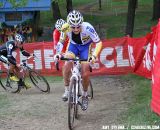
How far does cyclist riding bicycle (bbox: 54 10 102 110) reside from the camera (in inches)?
328

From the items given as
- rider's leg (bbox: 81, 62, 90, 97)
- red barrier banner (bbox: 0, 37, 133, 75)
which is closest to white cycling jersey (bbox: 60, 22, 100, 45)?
rider's leg (bbox: 81, 62, 90, 97)

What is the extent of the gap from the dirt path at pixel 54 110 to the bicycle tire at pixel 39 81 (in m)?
0.18

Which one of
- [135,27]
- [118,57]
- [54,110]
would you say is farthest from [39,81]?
[135,27]

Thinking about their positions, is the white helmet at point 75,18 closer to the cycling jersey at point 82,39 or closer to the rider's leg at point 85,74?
the cycling jersey at point 82,39

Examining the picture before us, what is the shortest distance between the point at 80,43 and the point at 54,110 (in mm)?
1662

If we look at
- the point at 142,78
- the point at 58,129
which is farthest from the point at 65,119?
the point at 142,78

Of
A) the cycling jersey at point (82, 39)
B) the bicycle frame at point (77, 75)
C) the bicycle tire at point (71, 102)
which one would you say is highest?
the cycling jersey at point (82, 39)

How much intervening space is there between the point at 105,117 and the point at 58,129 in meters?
1.11

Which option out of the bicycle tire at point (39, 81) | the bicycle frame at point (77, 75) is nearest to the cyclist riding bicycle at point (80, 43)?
the bicycle frame at point (77, 75)

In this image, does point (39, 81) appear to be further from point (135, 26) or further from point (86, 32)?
point (135, 26)

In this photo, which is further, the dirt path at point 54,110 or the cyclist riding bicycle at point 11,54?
the cyclist riding bicycle at point 11,54

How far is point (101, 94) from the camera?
1164 centimetres

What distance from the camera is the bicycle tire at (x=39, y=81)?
484 inches

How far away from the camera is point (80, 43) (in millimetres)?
9156
